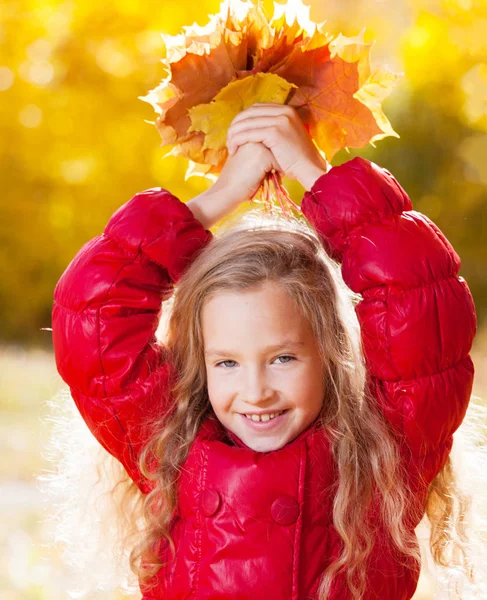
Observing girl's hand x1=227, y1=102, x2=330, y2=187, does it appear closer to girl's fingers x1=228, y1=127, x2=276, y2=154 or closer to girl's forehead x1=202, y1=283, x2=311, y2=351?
girl's fingers x1=228, y1=127, x2=276, y2=154

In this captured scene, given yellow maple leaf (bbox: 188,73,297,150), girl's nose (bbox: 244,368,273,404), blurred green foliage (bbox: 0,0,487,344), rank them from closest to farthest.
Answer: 1. girl's nose (bbox: 244,368,273,404)
2. yellow maple leaf (bbox: 188,73,297,150)
3. blurred green foliage (bbox: 0,0,487,344)

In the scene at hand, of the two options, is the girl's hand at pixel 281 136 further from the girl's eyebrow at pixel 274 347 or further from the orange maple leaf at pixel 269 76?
the girl's eyebrow at pixel 274 347

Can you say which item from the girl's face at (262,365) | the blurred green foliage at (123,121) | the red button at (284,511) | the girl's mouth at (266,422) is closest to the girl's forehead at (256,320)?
the girl's face at (262,365)

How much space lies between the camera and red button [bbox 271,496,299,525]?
122cm

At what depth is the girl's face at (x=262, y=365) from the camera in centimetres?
123

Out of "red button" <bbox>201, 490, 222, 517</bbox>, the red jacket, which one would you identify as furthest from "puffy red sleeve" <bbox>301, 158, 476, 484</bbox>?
"red button" <bbox>201, 490, 222, 517</bbox>

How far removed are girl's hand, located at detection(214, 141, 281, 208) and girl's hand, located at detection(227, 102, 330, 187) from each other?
0.01 metres

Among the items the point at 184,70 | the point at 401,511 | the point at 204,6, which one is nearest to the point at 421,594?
the point at 401,511

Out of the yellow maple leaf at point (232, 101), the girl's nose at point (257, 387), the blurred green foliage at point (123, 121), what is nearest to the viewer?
the girl's nose at point (257, 387)

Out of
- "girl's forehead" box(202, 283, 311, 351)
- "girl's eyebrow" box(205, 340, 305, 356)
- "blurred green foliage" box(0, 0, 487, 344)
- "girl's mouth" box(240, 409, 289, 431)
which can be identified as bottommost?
"girl's mouth" box(240, 409, 289, 431)

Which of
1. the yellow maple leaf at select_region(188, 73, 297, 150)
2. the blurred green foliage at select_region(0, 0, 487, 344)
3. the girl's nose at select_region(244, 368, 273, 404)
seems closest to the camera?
the girl's nose at select_region(244, 368, 273, 404)

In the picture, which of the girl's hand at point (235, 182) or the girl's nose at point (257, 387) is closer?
the girl's nose at point (257, 387)

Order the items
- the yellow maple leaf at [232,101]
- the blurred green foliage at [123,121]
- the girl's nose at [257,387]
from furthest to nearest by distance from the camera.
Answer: the blurred green foliage at [123,121]
the yellow maple leaf at [232,101]
the girl's nose at [257,387]

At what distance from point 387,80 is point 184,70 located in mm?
294
